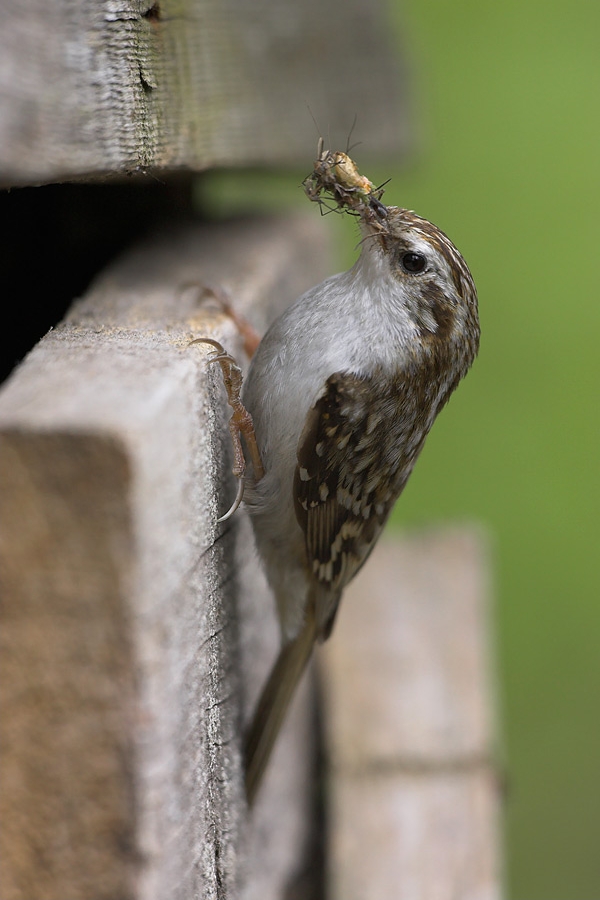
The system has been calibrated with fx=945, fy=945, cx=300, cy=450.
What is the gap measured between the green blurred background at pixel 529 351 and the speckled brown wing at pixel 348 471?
3501mm

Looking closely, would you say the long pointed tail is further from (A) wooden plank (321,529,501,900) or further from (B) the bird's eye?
(B) the bird's eye

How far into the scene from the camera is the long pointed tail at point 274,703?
1633 mm

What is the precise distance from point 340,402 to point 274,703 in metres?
0.57

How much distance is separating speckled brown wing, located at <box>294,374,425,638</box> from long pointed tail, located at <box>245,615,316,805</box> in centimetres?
5

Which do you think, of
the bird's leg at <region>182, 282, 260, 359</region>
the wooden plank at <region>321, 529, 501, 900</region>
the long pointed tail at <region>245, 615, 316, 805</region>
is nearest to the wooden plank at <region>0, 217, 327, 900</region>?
the long pointed tail at <region>245, 615, 316, 805</region>

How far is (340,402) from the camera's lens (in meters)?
1.62

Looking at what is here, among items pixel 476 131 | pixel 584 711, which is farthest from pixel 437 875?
pixel 476 131

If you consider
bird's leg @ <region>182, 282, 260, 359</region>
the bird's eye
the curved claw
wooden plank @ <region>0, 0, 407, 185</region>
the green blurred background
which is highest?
wooden plank @ <region>0, 0, 407, 185</region>

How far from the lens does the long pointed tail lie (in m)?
1.63

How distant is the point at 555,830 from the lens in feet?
16.5

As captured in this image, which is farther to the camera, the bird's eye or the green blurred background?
the green blurred background

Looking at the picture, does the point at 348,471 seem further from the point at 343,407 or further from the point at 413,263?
the point at 413,263

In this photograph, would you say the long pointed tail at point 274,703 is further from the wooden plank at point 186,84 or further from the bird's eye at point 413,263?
the wooden plank at point 186,84

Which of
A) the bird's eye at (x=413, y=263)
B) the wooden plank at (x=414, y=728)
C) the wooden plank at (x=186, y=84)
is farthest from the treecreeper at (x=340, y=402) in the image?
the wooden plank at (x=414, y=728)
